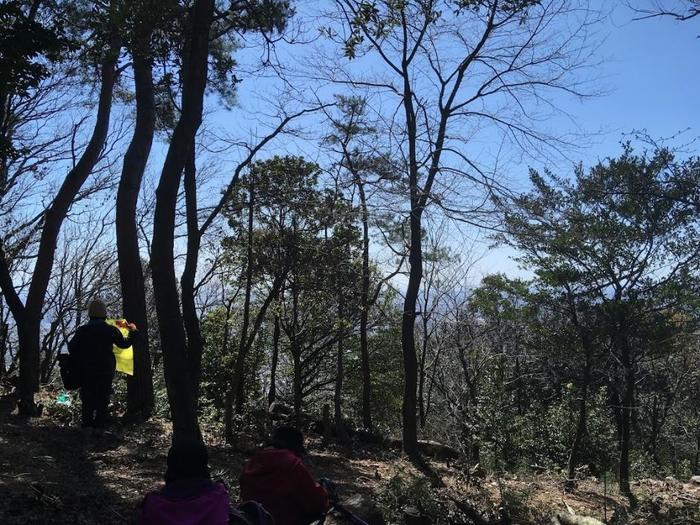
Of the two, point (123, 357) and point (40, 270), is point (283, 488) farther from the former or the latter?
point (40, 270)

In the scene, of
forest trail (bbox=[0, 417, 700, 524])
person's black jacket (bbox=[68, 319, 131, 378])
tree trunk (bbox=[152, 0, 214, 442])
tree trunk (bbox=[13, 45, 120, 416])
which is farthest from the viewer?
tree trunk (bbox=[13, 45, 120, 416])

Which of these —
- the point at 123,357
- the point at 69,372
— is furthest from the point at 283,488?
the point at 123,357

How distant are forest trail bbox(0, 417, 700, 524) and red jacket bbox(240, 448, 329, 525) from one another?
165 cm

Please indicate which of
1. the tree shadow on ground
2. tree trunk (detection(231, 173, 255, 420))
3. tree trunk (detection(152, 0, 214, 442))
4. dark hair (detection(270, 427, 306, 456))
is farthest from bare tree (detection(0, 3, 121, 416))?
dark hair (detection(270, 427, 306, 456))

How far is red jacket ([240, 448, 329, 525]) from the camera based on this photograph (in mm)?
3441

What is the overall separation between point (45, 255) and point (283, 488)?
7.27 metres

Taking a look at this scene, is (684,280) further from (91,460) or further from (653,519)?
(91,460)

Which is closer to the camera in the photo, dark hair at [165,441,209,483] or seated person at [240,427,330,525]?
dark hair at [165,441,209,483]

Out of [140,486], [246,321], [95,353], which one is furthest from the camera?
[246,321]

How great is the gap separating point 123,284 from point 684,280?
35.2ft

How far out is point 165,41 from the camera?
257 inches

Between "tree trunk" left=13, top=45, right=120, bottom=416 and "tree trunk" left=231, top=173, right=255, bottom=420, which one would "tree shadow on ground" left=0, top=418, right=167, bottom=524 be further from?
"tree trunk" left=231, top=173, right=255, bottom=420

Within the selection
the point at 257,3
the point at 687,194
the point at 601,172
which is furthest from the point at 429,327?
the point at 257,3

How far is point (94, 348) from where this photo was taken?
22.2 ft
